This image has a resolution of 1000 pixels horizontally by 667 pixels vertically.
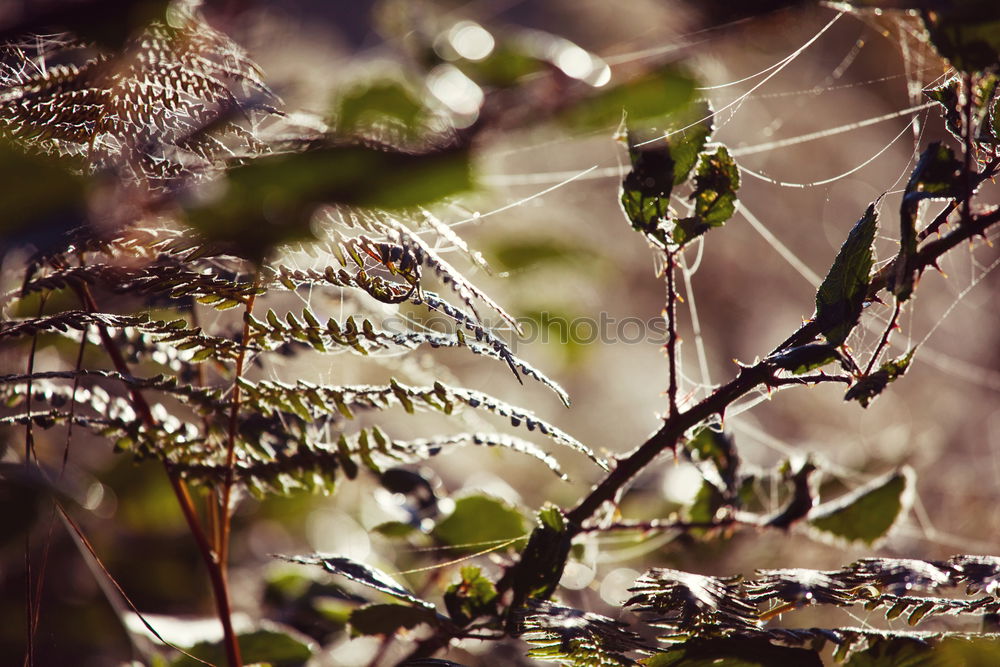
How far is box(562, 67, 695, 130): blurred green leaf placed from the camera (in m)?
0.29

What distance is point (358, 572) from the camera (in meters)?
0.50

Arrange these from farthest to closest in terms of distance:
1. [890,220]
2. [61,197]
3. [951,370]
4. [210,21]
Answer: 1. [951,370]
2. [890,220]
3. [210,21]
4. [61,197]

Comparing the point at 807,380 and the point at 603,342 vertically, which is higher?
the point at 603,342

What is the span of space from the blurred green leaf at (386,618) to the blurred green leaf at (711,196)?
37 cm

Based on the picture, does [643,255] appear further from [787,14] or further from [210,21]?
[787,14]

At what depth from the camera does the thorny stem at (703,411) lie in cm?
47

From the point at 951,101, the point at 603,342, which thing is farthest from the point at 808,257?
the point at 951,101

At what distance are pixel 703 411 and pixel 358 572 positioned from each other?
0.91ft

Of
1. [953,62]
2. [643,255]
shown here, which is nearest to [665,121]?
[953,62]

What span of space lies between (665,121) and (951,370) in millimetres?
2141

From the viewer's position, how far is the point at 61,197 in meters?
0.31

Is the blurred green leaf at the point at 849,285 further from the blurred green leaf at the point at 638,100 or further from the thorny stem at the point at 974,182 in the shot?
the blurred green leaf at the point at 638,100

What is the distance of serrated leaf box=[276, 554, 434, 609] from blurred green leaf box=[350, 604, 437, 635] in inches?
2.0

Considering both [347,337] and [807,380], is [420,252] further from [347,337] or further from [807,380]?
[807,380]
